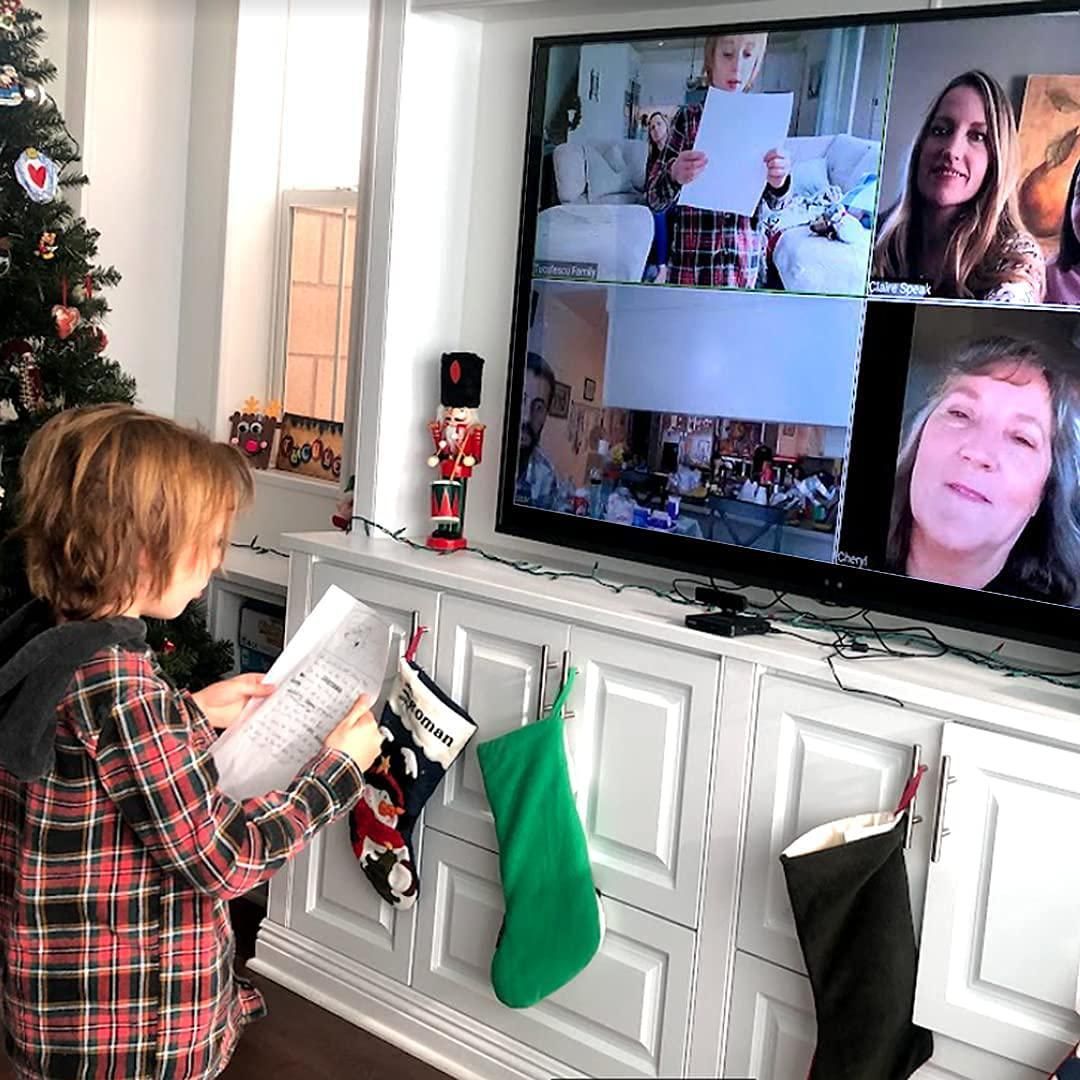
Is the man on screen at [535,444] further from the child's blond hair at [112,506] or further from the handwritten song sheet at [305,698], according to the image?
the child's blond hair at [112,506]

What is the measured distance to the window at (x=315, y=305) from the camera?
159 inches

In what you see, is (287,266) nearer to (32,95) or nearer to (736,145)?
(32,95)

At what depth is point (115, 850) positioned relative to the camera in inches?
65.6

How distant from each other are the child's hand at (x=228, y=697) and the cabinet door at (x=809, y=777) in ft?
2.61

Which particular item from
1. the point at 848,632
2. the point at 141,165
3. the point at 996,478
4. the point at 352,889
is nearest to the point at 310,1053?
the point at 352,889

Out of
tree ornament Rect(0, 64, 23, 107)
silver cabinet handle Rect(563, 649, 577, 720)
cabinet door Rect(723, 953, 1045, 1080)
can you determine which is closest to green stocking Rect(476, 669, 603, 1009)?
silver cabinet handle Rect(563, 649, 577, 720)

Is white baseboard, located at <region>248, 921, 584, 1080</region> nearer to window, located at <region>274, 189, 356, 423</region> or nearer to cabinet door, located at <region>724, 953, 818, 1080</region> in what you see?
cabinet door, located at <region>724, 953, 818, 1080</region>

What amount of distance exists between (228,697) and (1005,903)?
1085 mm

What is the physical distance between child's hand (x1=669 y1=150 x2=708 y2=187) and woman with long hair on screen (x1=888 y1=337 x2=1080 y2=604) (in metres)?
0.60

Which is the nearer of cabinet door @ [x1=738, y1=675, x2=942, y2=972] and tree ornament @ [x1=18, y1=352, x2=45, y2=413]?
cabinet door @ [x1=738, y1=675, x2=942, y2=972]

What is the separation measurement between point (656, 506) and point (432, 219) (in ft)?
2.77

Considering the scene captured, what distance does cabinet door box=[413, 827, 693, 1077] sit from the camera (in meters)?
2.53

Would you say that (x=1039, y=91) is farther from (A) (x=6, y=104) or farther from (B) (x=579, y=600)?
(A) (x=6, y=104)

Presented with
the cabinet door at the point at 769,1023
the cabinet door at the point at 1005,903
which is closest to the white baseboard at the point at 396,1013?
the cabinet door at the point at 769,1023
